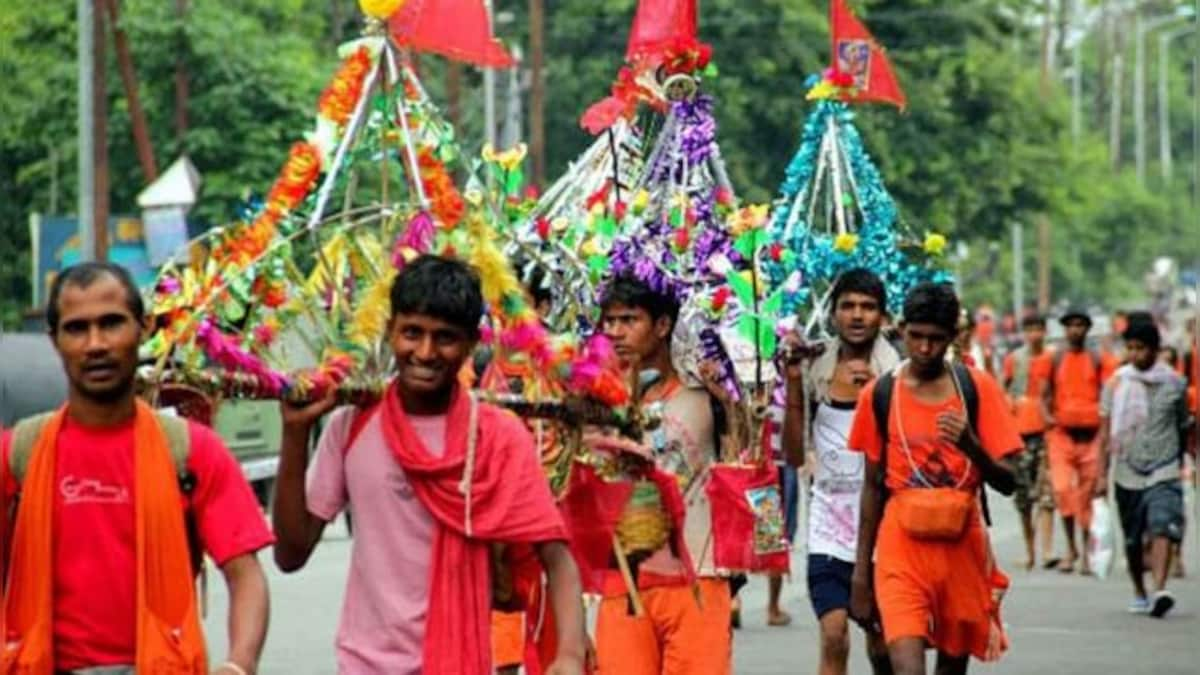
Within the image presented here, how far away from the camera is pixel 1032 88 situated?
179ft

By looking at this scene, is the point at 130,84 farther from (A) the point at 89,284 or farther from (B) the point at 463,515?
(A) the point at 89,284

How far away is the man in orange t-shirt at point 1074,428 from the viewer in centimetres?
2195

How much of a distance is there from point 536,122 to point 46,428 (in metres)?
37.9

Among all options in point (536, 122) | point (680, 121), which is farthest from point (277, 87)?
point (680, 121)

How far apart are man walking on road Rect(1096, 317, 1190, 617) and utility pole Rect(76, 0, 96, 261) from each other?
12.8 m

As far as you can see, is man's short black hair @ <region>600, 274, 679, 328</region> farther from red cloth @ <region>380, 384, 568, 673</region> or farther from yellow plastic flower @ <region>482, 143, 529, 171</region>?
red cloth @ <region>380, 384, 568, 673</region>

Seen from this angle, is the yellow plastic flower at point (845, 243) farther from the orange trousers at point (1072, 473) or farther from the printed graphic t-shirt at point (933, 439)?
the orange trousers at point (1072, 473)

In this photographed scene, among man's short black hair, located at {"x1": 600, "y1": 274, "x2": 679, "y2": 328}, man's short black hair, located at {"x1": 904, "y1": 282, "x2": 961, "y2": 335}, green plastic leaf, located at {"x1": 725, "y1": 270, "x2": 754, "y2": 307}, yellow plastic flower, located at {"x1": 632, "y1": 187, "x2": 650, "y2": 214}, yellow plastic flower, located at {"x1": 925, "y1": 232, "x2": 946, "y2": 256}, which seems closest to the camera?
man's short black hair, located at {"x1": 600, "y1": 274, "x2": 679, "y2": 328}

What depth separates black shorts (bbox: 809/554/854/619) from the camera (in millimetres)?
12492

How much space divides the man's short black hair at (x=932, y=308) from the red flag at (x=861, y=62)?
5547 millimetres

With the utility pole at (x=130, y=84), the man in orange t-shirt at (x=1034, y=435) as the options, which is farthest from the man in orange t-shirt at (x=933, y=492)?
the utility pole at (x=130, y=84)

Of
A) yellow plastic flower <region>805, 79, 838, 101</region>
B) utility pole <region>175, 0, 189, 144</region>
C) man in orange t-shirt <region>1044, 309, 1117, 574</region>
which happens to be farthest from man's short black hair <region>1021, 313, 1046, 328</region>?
utility pole <region>175, 0, 189, 144</region>

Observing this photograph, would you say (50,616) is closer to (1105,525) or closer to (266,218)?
(266,218)

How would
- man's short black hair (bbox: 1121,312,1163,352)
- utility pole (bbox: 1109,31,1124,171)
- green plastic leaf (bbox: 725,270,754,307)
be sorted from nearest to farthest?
green plastic leaf (bbox: 725,270,754,307) → man's short black hair (bbox: 1121,312,1163,352) → utility pole (bbox: 1109,31,1124,171)
